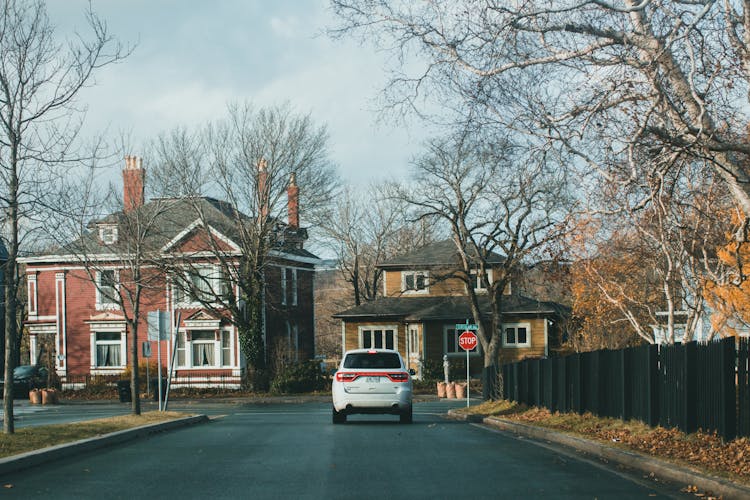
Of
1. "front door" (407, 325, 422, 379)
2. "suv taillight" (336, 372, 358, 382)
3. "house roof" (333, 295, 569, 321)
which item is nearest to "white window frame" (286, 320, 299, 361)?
"house roof" (333, 295, 569, 321)

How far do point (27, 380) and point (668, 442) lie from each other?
4290 cm

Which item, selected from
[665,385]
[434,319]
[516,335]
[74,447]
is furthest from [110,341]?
[665,385]

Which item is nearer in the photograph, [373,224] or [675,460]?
[675,460]

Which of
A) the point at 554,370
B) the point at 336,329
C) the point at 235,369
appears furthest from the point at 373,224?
the point at 554,370

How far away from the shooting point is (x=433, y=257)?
5894 centimetres

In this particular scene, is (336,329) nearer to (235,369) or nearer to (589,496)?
(235,369)

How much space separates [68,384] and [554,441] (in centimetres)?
4101

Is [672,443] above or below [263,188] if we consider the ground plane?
below

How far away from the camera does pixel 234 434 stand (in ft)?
69.9

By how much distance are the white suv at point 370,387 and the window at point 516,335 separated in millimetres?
31675

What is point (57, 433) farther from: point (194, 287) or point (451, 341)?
point (451, 341)

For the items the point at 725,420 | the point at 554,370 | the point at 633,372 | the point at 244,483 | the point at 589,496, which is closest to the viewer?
the point at 589,496

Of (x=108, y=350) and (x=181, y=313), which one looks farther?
(x=108, y=350)

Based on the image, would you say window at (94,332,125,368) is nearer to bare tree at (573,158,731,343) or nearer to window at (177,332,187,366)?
window at (177,332,187,366)
